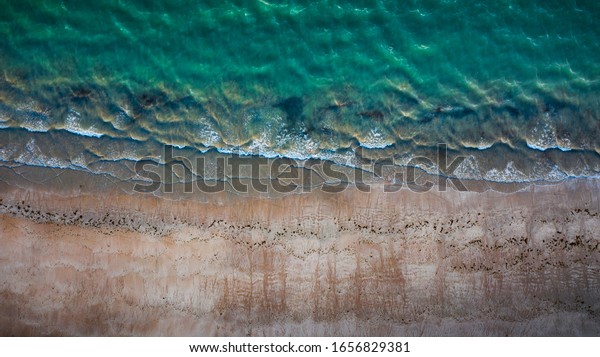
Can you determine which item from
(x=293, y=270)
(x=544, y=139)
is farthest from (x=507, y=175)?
(x=293, y=270)

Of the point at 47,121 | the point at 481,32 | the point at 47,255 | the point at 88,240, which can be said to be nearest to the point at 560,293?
the point at 481,32

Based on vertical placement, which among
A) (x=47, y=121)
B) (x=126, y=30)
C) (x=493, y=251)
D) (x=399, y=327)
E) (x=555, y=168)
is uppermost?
(x=126, y=30)

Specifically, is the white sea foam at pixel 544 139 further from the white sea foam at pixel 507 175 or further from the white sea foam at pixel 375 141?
the white sea foam at pixel 375 141

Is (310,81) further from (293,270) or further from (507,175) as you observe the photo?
(507,175)

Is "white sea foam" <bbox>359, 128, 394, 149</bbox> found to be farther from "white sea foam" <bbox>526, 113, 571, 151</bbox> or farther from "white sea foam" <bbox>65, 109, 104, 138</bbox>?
"white sea foam" <bbox>65, 109, 104, 138</bbox>

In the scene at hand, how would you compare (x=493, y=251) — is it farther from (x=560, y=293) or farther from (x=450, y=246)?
(x=560, y=293)

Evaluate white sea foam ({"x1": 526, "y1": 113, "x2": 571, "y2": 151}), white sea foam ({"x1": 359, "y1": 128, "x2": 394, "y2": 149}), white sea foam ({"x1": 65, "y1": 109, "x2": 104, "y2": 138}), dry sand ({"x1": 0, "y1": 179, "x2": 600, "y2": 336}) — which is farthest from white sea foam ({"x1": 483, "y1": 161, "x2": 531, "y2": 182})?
white sea foam ({"x1": 65, "y1": 109, "x2": 104, "y2": 138})

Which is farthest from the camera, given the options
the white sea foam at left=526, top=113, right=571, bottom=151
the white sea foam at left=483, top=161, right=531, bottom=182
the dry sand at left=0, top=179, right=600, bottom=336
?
the white sea foam at left=526, top=113, right=571, bottom=151
